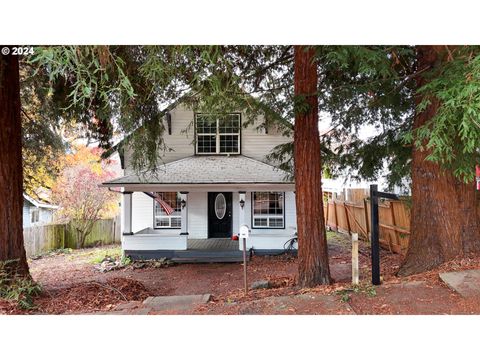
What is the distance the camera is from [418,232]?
3189mm

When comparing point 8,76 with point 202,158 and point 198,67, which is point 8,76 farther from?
point 202,158

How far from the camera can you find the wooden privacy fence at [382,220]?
5.54 meters

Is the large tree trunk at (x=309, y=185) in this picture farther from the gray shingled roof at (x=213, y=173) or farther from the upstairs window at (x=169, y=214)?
the upstairs window at (x=169, y=214)

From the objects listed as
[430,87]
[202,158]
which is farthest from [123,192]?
[430,87]

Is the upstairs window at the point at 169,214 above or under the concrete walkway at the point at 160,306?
above

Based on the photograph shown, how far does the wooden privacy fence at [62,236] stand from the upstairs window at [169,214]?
3.17ft

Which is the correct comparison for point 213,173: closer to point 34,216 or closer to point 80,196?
point 80,196

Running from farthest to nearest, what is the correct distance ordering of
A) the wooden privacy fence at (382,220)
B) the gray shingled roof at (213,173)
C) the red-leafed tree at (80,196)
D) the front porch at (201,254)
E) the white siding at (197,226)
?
the white siding at (197,226)
the gray shingled roof at (213,173)
the front porch at (201,254)
the wooden privacy fence at (382,220)
the red-leafed tree at (80,196)

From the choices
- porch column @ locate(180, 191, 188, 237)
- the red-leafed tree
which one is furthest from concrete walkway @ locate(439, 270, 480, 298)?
porch column @ locate(180, 191, 188, 237)

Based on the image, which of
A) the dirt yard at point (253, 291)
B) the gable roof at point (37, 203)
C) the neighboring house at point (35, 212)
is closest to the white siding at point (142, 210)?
the dirt yard at point (253, 291)

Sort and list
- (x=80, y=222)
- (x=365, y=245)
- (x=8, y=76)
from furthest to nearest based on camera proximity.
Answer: (x=365, y=245) → (x=80, y=222) → (x=8, y=76)

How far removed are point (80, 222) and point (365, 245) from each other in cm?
537

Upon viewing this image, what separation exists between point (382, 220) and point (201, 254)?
144 inches

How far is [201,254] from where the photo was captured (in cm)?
661
